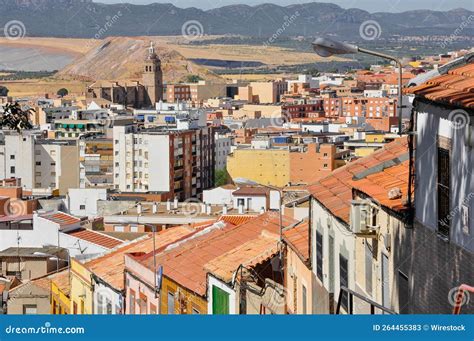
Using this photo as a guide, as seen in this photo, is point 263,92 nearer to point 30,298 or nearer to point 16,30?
point 16,30

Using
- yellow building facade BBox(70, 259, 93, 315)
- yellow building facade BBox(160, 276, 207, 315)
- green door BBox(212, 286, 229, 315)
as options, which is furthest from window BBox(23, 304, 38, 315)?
green door BBox(212, 286, 229, 315)

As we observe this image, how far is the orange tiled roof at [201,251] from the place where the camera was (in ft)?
28.3

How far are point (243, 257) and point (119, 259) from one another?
367 centimetres

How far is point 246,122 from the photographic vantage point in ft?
206

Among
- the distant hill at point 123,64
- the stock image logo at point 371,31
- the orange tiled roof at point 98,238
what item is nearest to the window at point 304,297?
the orange tiled roof at point 98,238

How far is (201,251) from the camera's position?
9.44 meters

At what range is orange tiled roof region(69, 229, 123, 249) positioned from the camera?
653 inches

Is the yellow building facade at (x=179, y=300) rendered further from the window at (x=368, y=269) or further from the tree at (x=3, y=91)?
the tree at (x=3, y=91)

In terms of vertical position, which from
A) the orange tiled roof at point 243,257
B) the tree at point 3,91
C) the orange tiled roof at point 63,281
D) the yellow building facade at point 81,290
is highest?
the orange tiled roof at point 243,257

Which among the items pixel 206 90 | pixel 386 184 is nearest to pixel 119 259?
pixel 386 184

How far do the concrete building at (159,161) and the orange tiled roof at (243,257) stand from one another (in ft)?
104
